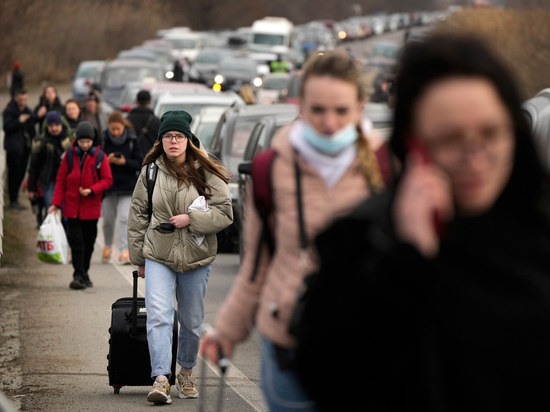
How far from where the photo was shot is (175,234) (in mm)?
6887

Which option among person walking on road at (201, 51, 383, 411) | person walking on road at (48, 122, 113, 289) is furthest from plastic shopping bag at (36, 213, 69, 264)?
person walking on road at (201, 51, 383, 411)

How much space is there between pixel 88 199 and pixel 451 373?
9.63 m

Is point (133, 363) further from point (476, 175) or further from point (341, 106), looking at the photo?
point (476, 175)

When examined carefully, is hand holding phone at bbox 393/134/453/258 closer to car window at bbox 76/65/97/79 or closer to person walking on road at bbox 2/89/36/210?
person walking on road at bbox 2/89/36/210

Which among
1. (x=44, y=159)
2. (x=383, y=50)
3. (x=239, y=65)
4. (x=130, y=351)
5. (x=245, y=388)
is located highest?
(x=383, y=50)

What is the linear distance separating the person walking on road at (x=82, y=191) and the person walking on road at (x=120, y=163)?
3.60ft

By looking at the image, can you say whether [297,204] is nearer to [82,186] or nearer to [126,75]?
[82,186]

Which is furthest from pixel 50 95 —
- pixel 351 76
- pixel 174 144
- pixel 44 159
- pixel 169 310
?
pixel 351 76

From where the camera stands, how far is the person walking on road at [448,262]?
187 cm

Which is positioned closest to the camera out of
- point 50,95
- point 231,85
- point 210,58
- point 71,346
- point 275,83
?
point 71,346

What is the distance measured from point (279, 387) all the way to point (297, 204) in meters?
0.49

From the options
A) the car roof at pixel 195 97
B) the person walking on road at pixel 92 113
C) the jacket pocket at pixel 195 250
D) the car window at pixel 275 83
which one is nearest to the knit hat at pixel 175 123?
the jacket pocket at pixel 195 250

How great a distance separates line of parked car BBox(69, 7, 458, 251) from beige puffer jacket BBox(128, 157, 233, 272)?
1333mm

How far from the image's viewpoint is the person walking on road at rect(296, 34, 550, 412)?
1866mm
